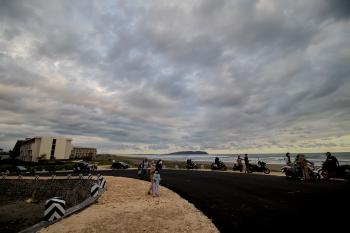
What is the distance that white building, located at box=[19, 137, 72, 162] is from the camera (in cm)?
5891

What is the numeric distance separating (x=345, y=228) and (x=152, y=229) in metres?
5.46

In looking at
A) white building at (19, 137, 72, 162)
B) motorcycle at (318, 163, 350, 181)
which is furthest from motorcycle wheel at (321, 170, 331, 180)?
white building at (19, 137, 72, 162)

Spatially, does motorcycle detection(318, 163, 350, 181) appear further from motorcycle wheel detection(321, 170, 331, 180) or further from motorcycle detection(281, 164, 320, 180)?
motorcycle detection(281, 164, 320, 180)

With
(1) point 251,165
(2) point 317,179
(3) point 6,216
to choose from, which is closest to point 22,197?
(3) point 6,216

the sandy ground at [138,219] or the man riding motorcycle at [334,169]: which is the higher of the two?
the man riding motorcycle at [334,169]

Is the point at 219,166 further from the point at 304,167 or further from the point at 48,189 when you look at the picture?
the point at 48,189

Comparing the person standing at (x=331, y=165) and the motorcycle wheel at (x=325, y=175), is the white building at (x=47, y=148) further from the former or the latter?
the person standing at (x=331, y=165)

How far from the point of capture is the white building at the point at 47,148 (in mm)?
58906

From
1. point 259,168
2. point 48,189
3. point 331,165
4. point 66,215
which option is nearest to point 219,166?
point 259,168

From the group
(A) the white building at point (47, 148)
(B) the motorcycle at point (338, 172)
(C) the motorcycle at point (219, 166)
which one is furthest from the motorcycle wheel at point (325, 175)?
(A) the white building at point (47, 148)

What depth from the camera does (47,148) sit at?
59969 millimetres

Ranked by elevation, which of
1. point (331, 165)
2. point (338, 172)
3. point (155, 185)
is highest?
point (331, 165)

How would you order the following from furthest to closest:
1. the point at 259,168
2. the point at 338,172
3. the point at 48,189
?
1. the point at 259,168
2. the point at 48,189
3. the point at 338,172

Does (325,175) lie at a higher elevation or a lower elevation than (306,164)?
lower
